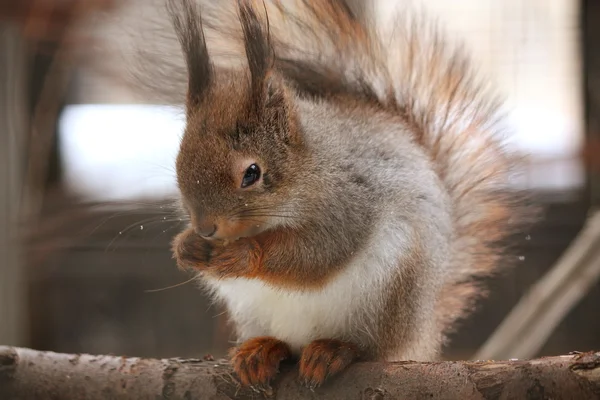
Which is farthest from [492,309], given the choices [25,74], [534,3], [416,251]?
[25,74]

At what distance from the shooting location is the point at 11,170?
7.11 ft

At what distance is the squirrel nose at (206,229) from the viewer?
1.38 metres

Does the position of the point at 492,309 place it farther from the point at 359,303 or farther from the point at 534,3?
the point at 359,303

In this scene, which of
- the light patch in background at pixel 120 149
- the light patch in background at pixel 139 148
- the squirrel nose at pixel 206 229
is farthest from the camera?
the light patch in background at pixel 139 148

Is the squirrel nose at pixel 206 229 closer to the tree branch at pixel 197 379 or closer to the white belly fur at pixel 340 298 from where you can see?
the white belly fur at pixel 340 298

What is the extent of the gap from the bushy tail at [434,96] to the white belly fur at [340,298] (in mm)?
349

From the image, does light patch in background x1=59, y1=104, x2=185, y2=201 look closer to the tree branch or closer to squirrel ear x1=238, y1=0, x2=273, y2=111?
squirrel ear x1=238, y1=0, x2=273, y2=111

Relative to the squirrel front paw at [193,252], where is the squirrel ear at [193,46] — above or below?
above

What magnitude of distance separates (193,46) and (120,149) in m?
1.16

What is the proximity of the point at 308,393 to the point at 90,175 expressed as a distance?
1.42 m

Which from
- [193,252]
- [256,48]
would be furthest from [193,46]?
[193,252]

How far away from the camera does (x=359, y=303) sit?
5.19 ft

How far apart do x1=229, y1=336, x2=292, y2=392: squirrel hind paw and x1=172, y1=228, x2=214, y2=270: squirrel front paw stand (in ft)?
0.87

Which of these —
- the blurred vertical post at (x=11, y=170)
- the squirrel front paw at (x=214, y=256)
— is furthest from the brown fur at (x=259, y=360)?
the blurred vertical post at (x=11, y=170)
